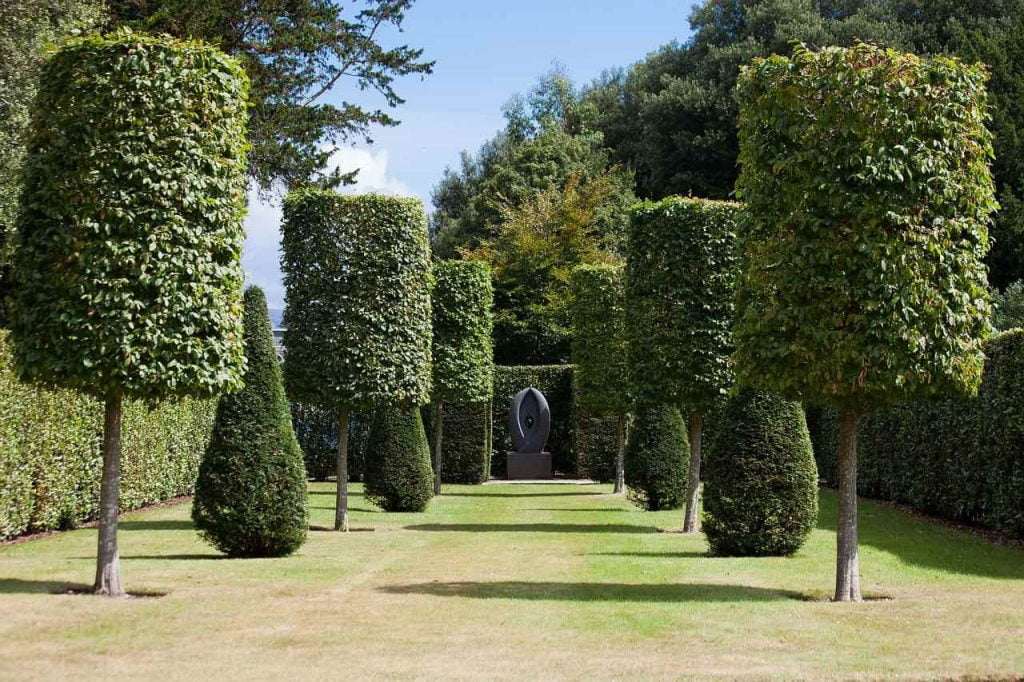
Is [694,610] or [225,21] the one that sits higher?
[225,21]

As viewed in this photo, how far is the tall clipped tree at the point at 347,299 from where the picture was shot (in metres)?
18.7

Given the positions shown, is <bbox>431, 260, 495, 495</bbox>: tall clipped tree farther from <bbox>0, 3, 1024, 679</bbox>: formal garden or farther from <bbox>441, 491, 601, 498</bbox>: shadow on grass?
<bbox>0, 3, 1024, 679</bbox>: formal garden

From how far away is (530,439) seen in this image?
34.7 metres

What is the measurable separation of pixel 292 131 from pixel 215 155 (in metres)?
16.9

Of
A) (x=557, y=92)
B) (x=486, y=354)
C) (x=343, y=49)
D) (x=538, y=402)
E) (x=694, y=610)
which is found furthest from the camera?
(x=557, y=92)

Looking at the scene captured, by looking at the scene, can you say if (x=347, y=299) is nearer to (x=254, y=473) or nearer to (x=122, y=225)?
(x=254, y=473)

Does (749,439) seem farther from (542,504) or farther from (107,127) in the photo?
(542,504)

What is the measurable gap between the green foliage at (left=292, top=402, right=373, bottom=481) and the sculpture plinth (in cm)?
475

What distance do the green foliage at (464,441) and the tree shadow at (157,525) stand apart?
12755 millimetres

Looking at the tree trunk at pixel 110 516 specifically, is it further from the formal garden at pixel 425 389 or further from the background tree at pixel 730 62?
the background tree at pixel 730 62

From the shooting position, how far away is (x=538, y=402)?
113ft

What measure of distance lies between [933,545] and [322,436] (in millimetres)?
19797

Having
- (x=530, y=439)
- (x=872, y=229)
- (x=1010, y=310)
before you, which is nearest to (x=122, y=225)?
(x=872, y=229)

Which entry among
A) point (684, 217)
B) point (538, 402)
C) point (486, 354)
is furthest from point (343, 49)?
point (684, 217)
